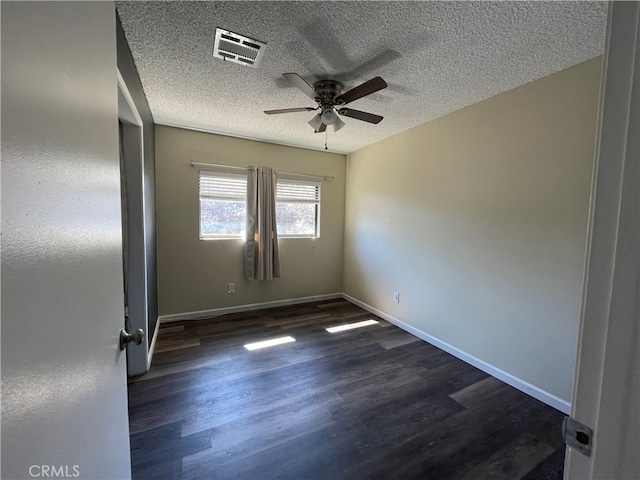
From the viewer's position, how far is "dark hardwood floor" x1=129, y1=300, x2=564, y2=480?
143 centimetres

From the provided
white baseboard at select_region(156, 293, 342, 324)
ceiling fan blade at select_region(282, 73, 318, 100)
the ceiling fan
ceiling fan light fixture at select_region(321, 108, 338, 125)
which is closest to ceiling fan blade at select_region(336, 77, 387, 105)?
the ceiling fan

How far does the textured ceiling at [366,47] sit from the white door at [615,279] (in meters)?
1.27

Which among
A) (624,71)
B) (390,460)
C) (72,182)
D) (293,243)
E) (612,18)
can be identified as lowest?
(390,460)

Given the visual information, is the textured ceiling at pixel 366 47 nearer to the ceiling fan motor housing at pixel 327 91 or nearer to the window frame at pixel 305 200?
the ceiling fan motor housing at pixel 327 91

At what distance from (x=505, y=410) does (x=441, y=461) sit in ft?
2.53

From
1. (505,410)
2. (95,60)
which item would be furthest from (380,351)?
(95,60)

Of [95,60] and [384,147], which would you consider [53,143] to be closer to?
[95,60]

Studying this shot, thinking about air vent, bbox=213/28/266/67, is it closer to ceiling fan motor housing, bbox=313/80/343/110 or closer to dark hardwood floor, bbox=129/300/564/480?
ceiling fan motor housing, bbox=313/80/343/110

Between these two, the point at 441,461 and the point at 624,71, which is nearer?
the point at 624,71

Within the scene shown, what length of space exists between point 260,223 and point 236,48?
87.8 inches

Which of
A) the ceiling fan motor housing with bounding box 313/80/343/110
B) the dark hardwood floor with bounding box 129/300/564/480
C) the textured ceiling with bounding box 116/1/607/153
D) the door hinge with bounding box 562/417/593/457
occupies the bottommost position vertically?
the dark hardwood floor with bounding box 129/300/564/480

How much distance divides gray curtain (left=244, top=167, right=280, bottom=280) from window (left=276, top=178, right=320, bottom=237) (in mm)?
225

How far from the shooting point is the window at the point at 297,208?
394 cm

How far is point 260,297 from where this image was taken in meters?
3.86
